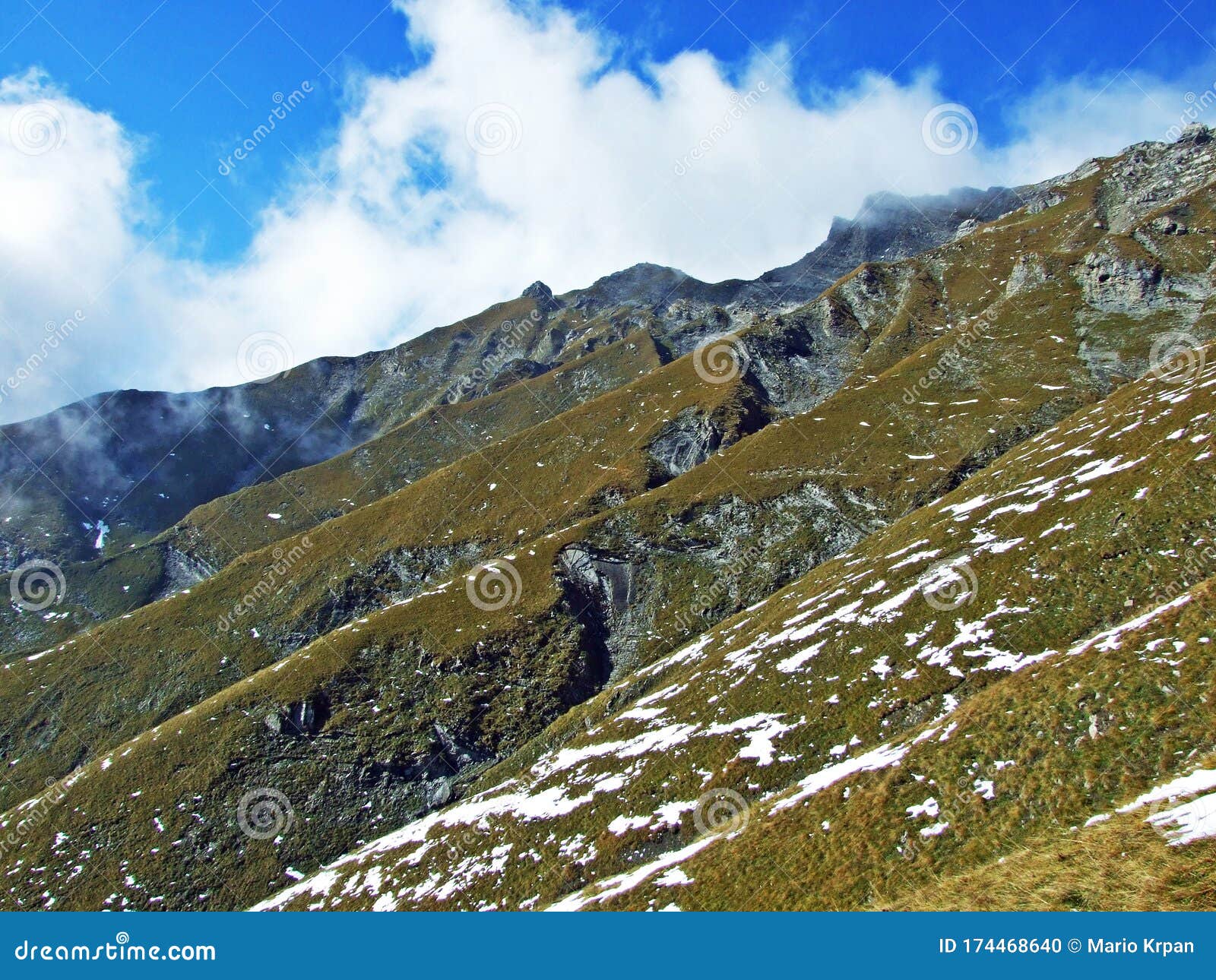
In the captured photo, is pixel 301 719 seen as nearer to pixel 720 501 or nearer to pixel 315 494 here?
pixel 720 501

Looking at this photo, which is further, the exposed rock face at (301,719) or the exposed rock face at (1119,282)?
the exposed rock face at (1119,282)

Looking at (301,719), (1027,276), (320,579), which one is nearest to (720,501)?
(301,719)

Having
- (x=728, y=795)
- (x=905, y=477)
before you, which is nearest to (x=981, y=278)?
(x=905, y=477)

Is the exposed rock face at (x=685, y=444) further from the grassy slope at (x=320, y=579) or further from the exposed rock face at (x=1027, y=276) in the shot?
the exposed rock face at (x=1027, y=276)

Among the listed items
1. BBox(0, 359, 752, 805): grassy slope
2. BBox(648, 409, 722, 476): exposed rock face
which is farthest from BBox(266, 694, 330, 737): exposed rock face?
BBox(648, 409, 722, 476): exposed rock face

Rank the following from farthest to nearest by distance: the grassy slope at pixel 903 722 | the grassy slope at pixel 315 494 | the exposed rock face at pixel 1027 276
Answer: the grassy slope at pixel 315 494 < the exposed rock face at pixel 1027 276 < the grassy slope at pixel 903 722

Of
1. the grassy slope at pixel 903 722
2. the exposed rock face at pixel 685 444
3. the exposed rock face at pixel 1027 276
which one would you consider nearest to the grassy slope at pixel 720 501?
the exposed rock face at pixel 1027 276

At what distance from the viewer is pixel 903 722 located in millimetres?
31703

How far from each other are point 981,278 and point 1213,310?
56.4 m

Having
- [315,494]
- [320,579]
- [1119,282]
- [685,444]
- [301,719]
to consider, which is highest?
[315,494]

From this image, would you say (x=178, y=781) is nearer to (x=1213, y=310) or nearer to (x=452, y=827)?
(x=452, y=827)

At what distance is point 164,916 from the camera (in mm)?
12359

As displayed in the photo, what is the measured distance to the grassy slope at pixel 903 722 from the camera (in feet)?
64.0

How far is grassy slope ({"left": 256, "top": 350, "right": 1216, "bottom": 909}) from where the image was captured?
1952cm
